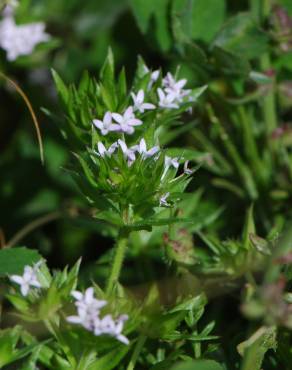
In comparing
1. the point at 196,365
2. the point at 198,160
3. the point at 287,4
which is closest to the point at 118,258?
the point at 196,365

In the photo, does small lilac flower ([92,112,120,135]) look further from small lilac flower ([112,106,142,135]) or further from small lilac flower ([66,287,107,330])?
small lilac flower ([66,287,107,330])

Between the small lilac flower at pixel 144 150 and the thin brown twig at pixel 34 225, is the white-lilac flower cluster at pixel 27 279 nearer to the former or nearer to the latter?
the small lilac flower at pixel 144 150

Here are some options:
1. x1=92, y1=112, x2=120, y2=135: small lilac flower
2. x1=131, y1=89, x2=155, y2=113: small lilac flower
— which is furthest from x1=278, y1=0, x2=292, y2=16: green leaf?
x1=92, y1=112, x2=120, y2=135: small lilac flower

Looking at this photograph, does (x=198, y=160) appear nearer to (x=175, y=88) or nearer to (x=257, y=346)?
(x=175, y=88)

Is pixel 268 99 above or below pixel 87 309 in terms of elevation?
below

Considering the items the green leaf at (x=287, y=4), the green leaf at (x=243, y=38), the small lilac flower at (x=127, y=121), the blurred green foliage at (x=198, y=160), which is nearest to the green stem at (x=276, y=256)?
the blurred green foliage at (x=198, y=160)

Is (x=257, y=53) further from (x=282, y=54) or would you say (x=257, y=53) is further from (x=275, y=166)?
(x=275, y=166)

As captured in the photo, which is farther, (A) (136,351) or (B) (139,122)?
(B) (139,122)
